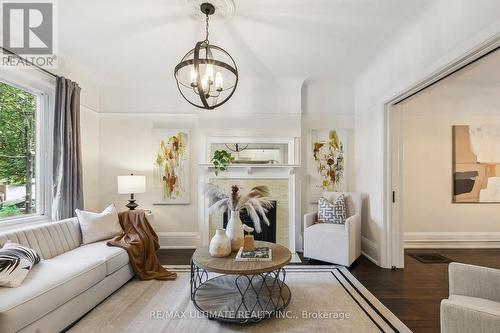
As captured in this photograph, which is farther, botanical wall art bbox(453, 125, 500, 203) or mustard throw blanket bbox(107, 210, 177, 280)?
botanical wall art bbox(453, 125, 500, 203)

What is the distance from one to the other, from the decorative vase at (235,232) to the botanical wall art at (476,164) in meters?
3.94

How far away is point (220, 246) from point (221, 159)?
176 centimetres

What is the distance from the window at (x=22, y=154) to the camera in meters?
2.75

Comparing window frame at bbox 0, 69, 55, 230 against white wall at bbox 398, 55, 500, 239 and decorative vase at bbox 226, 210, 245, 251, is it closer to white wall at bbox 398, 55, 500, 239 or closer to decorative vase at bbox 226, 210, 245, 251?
decorative vase at bbox 226, 210, 245, 251

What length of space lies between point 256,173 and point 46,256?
274cm

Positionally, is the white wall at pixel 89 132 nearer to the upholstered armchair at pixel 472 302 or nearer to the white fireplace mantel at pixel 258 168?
the white fireplace mantel at pixel 258 168

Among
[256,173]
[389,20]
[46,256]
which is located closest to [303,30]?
[389,20]

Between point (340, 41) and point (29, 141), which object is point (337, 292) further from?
point (29, 141)

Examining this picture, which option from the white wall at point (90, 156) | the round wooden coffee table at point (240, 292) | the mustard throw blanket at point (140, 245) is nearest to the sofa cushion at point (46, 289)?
the mustard throw blanket at point (140, 245)

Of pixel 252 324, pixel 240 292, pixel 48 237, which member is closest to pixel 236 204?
pixel 240 292

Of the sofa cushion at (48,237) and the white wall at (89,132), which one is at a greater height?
the white wall at (89,132)

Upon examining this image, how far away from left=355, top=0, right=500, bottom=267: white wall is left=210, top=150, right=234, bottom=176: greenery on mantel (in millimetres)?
2087

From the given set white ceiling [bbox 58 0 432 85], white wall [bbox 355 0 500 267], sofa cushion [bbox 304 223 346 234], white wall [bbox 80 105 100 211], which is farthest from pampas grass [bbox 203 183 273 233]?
white wall [bbox 80 105 100 211]

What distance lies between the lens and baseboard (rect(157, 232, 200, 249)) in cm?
412
